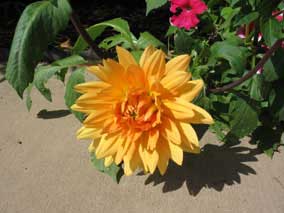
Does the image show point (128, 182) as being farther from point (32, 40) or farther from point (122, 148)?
point (32, 40)

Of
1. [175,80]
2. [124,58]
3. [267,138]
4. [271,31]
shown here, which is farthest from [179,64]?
[267,138]

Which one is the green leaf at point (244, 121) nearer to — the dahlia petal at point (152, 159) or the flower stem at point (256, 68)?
the flower stem at point (256, 68)

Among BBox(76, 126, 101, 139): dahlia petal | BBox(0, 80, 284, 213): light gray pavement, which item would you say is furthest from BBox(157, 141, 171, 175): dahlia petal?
BBox(0, 80, 284, 213): light gray pavement

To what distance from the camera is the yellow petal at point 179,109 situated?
1.50 m

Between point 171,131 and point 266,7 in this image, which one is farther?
point 266,7

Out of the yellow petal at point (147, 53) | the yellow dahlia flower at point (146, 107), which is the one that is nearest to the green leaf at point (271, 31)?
the yellow dahlia flower at point (146, 107)

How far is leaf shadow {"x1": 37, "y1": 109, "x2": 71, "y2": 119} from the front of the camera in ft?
8.04

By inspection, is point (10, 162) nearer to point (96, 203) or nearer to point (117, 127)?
point (96, 203)

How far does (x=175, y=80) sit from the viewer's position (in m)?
1.53

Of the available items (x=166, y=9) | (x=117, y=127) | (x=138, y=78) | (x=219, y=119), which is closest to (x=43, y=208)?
(x=117, y=127)

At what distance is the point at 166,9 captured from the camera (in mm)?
3660

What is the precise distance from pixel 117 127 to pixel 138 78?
0.55ft

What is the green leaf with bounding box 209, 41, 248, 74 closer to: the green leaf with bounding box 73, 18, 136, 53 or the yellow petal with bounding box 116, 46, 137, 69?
the green leaf with bounding box 73, 18, 136, 53

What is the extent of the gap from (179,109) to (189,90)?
0.28 feet
